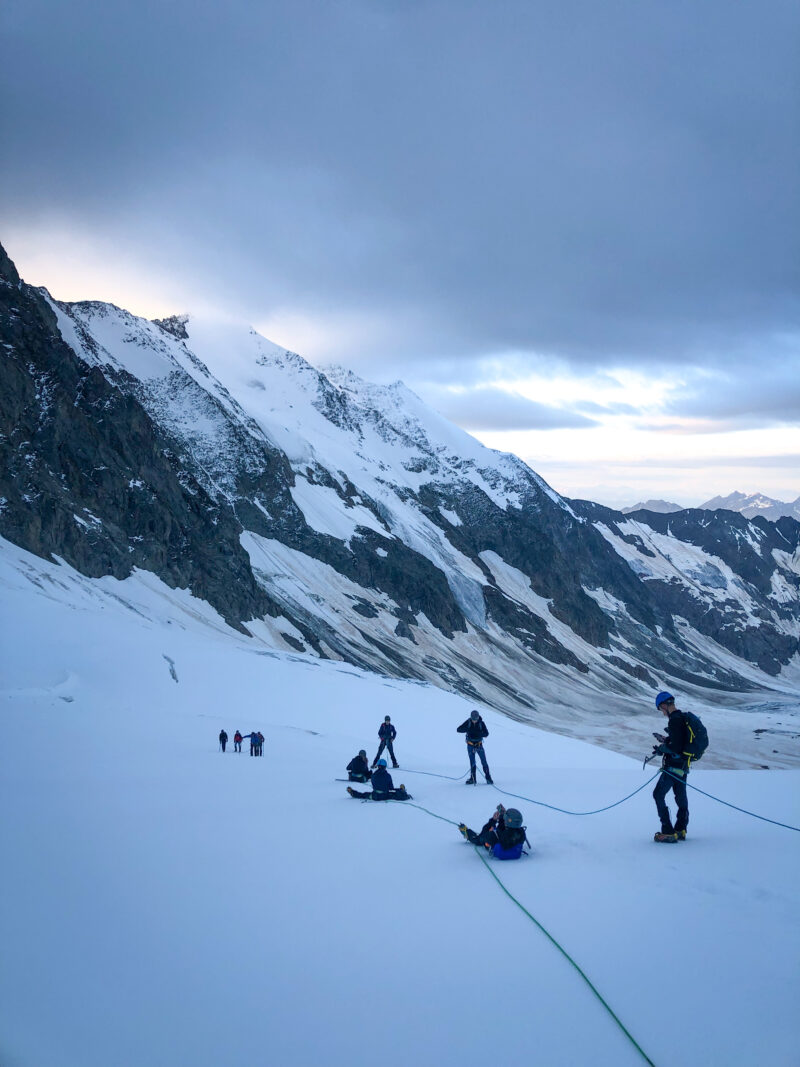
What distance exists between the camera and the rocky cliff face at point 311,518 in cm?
6669

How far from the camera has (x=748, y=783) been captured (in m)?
13.4

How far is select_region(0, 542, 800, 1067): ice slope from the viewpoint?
455 centimetres

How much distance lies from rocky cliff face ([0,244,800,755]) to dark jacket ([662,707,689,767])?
170 feet

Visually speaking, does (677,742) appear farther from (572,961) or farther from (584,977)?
(584,977)

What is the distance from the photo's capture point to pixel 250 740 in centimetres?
1888

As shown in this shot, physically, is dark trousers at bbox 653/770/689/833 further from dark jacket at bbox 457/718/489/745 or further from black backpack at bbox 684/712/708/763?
dark jacket at bbox 457/718/489/745

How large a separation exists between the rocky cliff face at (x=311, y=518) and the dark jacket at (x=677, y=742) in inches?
2040

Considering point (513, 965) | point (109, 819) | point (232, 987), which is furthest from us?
point (109, 819)

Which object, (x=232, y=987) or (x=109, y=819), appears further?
(x=109, y=819)

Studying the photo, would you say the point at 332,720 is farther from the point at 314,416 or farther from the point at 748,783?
the point at 314,416

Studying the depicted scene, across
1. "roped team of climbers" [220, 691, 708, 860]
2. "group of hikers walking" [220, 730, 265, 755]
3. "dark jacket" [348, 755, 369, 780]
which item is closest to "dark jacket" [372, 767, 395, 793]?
"dark jacket" [348, 755, 369, 780]

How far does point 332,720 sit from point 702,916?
77.0 feet

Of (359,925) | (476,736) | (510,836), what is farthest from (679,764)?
(476,736)

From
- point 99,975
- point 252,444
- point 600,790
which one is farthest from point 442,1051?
point 252,444
